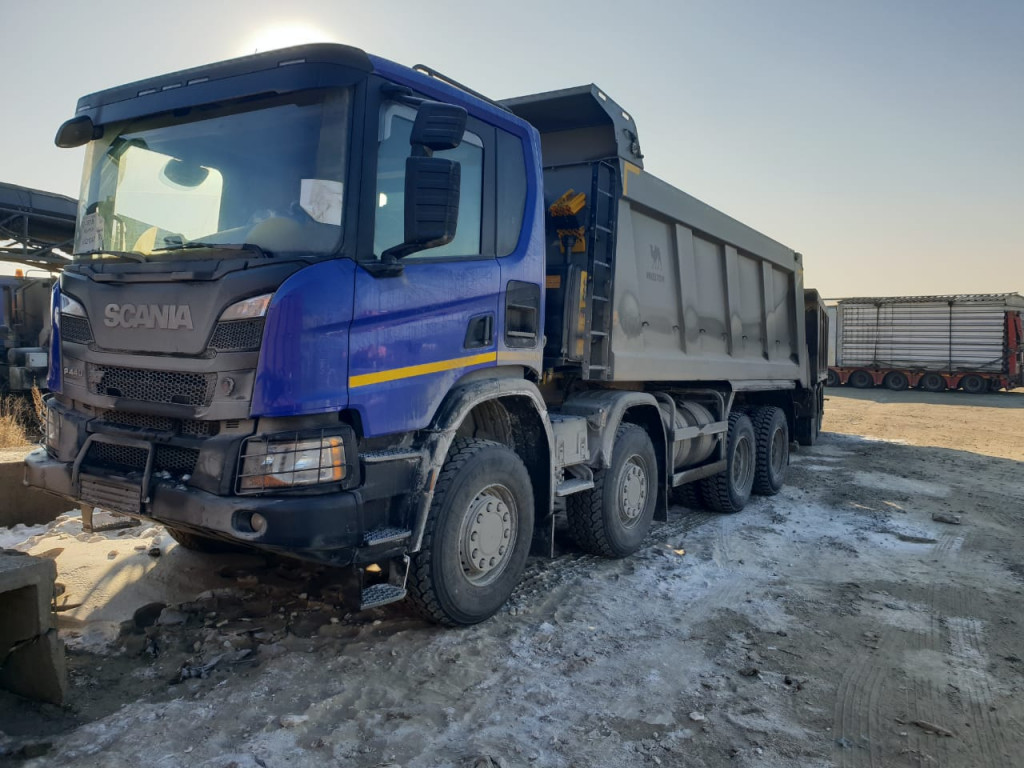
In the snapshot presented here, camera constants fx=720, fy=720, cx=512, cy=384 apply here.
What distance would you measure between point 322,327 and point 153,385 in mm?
923

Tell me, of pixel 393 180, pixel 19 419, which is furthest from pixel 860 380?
pixel 393 180

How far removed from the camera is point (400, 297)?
3.50 meters

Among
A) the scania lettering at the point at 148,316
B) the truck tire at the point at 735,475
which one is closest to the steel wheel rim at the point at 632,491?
the truck tire at the point at 735,475

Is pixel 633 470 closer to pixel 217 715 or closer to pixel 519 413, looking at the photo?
pixel 519 413

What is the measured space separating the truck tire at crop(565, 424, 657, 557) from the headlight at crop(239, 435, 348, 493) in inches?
102

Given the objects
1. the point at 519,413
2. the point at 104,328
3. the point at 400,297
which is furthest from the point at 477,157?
the point at 104,328

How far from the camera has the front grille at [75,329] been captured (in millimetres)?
3678

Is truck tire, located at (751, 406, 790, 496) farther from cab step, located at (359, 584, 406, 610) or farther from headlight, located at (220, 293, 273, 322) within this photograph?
headlight, located at (220, 293, 273, 322)

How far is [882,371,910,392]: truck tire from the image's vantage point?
27844mm

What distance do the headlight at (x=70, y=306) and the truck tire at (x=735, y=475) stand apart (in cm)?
592

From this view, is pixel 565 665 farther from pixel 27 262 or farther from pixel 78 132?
pixel 27 262

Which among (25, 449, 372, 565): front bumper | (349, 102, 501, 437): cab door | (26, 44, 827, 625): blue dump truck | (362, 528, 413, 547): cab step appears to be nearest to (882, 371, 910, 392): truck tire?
(26, 44, 827, 625): blue dump truck

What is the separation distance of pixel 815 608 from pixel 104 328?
14.6 feet

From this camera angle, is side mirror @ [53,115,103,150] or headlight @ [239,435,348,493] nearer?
headlight @ [239,435,348,493]
